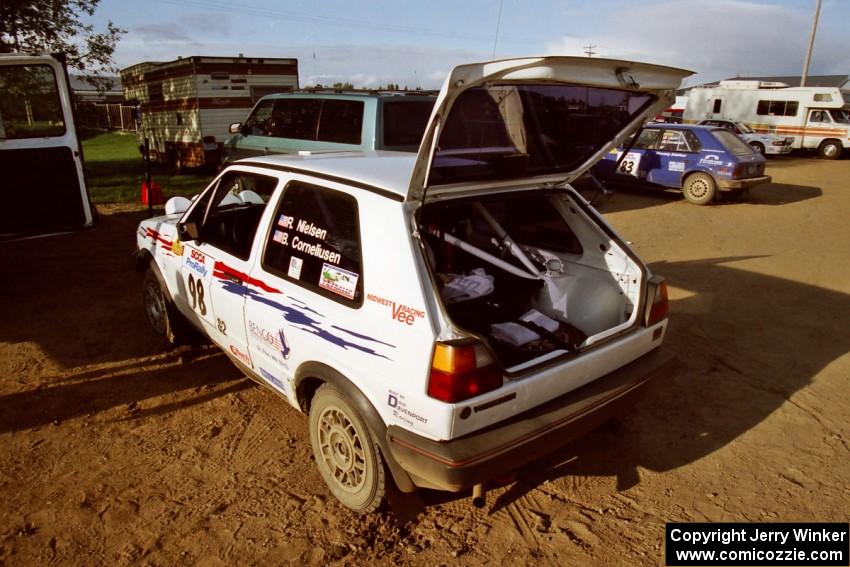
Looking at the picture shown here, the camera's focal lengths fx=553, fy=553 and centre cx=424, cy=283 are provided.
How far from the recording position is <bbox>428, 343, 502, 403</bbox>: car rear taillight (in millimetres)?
2314

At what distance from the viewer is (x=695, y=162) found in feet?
38.6

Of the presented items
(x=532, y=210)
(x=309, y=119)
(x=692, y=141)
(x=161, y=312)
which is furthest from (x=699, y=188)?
(x=161, y=312)

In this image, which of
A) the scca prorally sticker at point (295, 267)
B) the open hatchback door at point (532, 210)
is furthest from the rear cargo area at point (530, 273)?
→ the scca prorally sticker at point (295, 267)

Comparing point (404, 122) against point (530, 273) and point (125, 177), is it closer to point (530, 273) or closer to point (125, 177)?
point (530, 273)

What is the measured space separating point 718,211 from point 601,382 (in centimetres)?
988

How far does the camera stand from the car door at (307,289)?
2.69 m

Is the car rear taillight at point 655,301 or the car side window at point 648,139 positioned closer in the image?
the car rear taillight at point 655,301

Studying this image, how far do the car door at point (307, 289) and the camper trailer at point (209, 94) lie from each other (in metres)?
11.6

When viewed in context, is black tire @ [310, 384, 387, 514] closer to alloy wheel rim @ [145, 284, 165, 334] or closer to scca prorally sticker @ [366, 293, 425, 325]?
scca prorally sticker @ [366, 293, 425, 325]

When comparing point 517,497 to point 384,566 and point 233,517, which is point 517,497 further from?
point 233,517

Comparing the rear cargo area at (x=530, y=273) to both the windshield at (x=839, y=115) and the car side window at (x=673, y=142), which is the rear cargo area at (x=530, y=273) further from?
the windshield at (x=839, y=115)

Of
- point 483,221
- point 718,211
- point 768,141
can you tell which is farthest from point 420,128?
point 768,141

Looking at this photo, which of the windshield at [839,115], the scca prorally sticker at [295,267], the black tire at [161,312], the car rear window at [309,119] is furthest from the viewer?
the windshield at [839,115]

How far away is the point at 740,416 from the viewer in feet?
12.8
